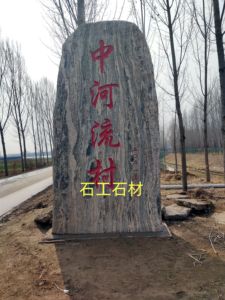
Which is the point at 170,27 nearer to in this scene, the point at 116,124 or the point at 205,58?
the point at 205,58

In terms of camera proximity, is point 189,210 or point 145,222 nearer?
point 145,222

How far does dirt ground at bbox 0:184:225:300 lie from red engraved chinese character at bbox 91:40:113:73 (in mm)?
2314

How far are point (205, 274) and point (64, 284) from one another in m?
1.27

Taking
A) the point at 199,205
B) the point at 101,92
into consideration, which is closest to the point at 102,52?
the point at 101,92

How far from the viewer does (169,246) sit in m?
3.22

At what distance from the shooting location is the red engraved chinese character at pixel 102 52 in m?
3.68

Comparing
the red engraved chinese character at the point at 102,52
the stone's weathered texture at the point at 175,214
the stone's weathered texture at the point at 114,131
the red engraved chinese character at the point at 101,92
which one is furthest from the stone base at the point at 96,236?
the red engraved chinese character at the point at 102,52

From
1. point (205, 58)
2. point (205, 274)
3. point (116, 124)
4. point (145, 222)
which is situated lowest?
point (205, 274)

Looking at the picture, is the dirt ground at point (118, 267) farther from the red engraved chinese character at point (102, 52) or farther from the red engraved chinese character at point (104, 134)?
the red engraved chinese character at point (102, 52)

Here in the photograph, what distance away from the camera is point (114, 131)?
11.9ft

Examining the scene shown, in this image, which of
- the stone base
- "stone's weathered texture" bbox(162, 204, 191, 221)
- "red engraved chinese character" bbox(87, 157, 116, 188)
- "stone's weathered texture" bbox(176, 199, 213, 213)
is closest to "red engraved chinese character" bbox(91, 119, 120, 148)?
"red engraved chinese character" bbox(87, 157, 116, 188)

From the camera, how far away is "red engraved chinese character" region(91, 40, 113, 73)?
12.1 feet

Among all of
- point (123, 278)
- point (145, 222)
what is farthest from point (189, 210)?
point (123, 278)

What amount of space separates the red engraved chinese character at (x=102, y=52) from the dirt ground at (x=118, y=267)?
2314 millimetres
